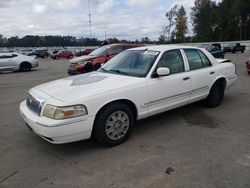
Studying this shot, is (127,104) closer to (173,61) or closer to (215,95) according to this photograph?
(173,61)

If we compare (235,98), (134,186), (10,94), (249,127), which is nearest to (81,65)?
(10,94)

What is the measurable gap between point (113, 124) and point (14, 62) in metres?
15.2

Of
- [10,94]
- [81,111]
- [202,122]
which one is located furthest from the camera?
[10,94]

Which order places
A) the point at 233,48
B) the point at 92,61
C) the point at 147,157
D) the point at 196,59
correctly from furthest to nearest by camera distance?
1. the point at 233,48
2. the point at 92,61
3. the point at 196,59
4. the point at 147,157

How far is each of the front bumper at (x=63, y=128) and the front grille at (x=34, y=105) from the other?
0.39 feet

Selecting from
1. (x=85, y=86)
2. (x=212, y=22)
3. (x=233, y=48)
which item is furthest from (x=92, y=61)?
(x=212, y=22)

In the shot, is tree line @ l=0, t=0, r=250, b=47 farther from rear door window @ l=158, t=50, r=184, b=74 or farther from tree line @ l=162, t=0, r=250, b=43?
rear door window @ l=158, t=50, r=184, b=74

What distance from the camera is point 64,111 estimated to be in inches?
149

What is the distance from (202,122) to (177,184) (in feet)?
7.96

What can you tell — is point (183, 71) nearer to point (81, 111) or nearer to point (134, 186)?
point (81, 111)

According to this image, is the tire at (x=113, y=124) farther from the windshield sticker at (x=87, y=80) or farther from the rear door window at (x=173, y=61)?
the rear door window at (x=173, y=61)

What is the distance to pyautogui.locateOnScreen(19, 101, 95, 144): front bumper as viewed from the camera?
3758 millimetres

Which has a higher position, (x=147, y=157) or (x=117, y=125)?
(x=117, y=125)

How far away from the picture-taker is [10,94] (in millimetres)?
9164
